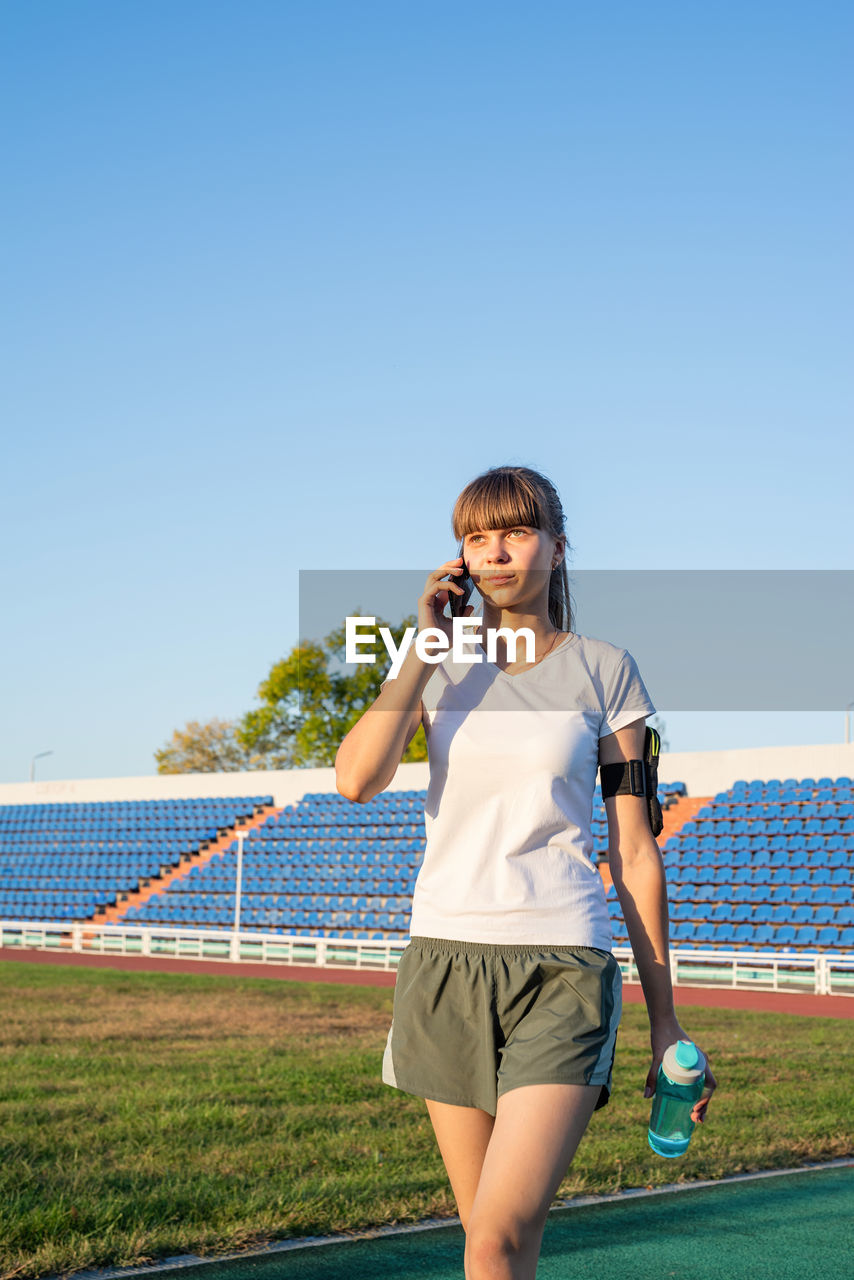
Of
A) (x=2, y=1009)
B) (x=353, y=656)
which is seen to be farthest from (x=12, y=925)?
(x=353, y=656)

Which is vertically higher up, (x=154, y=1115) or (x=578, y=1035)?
(x=578, y=1035)

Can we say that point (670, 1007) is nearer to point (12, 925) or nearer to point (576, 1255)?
point (576, 1255)

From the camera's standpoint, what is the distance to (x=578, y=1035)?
226 cm

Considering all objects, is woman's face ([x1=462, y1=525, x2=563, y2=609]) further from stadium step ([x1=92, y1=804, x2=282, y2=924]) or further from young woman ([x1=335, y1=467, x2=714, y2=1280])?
stadium step ([x1=92, y1=804, x2=282, y2=924])

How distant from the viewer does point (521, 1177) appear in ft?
7.00

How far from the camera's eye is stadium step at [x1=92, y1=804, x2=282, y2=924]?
3023cm

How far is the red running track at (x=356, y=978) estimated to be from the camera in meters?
16.5

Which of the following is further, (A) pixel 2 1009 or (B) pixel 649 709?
(A) pixel 2 1009

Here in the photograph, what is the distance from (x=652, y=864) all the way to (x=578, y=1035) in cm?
39

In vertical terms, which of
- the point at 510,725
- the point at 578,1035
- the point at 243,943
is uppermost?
the point at 510,725

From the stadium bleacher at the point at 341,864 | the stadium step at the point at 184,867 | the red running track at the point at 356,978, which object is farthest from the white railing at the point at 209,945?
the stadium step at the point at 184,867

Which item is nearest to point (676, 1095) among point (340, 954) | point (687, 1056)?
point (687, 1056)

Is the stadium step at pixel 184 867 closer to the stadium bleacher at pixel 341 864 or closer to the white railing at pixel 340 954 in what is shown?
the stadium bleacher at pixel 341 864

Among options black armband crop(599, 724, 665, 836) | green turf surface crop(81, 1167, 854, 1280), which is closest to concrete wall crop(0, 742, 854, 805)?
green turf surface crop(81, 1167, 854, 1280)
